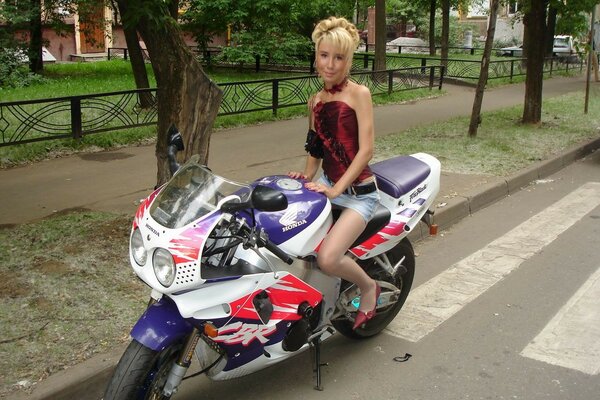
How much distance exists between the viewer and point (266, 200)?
8.88ft

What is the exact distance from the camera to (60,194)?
7562mm

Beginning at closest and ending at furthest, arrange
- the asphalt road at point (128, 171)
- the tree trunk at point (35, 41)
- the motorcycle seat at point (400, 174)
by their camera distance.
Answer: the motorcycle seat at point (400, 174)
the asphalt road at point (128, 171)
the tree trunk at point (35, 41)

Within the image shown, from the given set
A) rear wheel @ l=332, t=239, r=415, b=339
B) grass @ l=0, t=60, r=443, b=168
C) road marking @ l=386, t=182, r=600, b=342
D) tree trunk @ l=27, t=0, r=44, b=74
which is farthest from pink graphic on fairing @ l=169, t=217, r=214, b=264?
tree trunk @ l=27, t=0, r=44, b=74

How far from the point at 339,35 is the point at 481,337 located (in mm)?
2297

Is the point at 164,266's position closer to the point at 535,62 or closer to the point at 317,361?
the point at 317,361

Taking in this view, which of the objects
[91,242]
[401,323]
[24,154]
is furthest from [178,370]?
[24,154]

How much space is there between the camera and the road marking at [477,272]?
472cm

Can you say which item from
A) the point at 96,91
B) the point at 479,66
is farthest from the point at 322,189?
the point at 479,66

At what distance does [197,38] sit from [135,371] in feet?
75.5

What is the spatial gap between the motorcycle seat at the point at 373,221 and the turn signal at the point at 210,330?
1035 mm

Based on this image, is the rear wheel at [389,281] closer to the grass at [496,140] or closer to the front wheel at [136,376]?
the front wheel at [136,376]

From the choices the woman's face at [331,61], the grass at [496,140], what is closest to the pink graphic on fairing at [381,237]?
the woman's face at [331,61]

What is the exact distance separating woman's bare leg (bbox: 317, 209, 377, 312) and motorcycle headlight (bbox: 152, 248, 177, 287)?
0.90 metres

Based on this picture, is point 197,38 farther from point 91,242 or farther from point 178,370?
point 178,370
